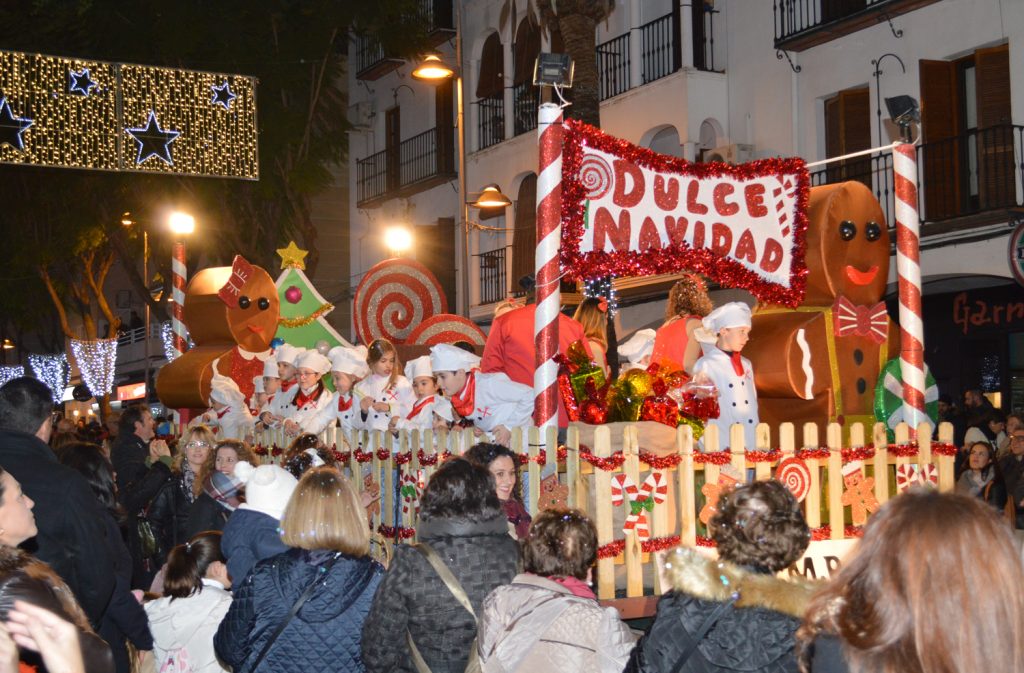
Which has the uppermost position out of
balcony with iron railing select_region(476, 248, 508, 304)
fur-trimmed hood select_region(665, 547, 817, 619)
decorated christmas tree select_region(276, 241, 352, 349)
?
balcony with iron railing select_region(476, 248, 508, 304)

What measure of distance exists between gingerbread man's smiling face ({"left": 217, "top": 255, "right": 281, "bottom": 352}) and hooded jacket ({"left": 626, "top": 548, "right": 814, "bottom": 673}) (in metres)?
10.3

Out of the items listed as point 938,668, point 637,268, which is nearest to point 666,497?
point 637,268

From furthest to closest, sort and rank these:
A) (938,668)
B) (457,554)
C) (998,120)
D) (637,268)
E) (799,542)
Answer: (998,120)
(637,268)
(457,554)
(799,542)
(938,668)

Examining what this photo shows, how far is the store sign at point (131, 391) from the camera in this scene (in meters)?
44.7

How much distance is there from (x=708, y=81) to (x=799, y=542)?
1725cm

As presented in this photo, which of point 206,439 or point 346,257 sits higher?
point 346,257

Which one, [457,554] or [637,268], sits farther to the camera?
[637,268]

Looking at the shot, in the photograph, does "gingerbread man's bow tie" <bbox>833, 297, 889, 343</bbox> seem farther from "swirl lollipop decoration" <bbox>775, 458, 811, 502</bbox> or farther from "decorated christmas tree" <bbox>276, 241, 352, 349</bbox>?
"decorated christmas tree" <bbox>276, 241, 352, 349</bbox>

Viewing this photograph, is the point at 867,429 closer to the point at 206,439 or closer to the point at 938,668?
the point at 206,439

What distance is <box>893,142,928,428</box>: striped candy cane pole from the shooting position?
8.66 metres

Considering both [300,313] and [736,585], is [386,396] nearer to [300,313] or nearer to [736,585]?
[300,313]

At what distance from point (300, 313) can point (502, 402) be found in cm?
624

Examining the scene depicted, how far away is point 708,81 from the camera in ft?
66.0

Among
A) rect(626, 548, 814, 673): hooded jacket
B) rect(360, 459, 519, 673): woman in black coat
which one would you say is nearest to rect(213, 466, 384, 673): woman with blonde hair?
rect(360, 459, 519, 673): woman in black coat
